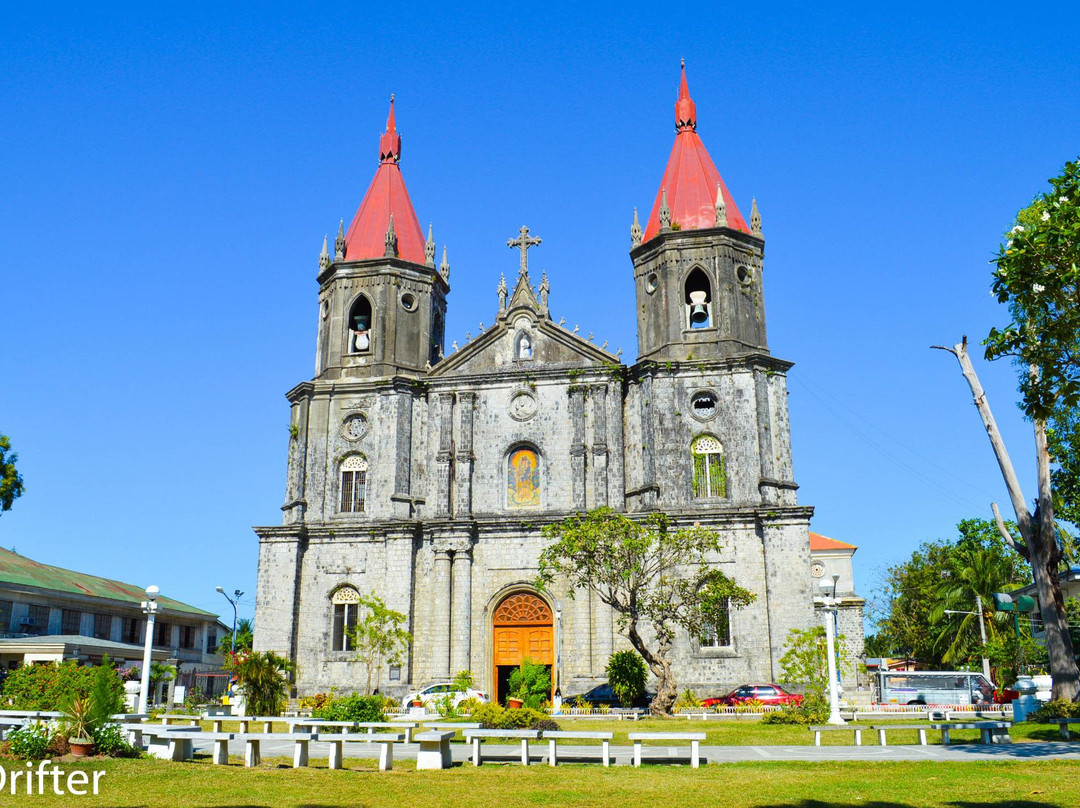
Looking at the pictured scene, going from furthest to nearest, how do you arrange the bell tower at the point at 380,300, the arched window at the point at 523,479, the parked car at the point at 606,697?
1. the bell tower at the point at 380,300
2. the arched window at the point at 523,479
3. the parked car at the point at 606,697

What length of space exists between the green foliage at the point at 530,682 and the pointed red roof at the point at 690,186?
1605 centimetres

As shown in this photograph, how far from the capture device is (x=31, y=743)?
44.4 feet

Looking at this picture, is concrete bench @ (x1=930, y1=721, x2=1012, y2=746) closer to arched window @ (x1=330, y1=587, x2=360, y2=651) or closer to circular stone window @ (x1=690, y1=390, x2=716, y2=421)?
circular stone window @ (x1=690, y1=390, x2=716, y2=421)

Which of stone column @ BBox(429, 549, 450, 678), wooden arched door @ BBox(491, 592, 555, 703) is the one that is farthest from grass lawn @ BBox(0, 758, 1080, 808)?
wooden arched door @ BBox(491, 592, 555, 703)

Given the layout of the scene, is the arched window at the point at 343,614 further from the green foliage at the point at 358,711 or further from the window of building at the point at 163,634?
the window of building at the point at 163,634

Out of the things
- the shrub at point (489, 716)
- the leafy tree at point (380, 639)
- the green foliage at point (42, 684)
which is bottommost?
the shrub at point (489, 716)

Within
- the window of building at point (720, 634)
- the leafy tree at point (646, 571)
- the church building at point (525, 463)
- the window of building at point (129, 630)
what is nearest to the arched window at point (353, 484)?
the church building at point (525, 463)

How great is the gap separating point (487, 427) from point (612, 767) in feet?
70.6

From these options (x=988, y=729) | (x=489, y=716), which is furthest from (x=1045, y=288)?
(x=489, y=716)

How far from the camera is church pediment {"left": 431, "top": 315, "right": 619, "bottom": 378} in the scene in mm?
35500

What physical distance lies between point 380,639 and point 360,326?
39.7 ft

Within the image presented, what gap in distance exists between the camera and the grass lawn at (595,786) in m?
10.5

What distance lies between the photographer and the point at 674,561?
28953mm

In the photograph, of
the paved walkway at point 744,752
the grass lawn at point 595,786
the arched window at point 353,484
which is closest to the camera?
the grass lawn at point 595,786
